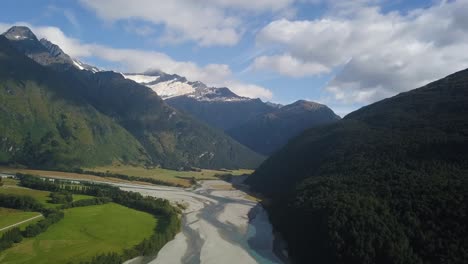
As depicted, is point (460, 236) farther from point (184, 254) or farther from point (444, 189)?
point (184, 254)

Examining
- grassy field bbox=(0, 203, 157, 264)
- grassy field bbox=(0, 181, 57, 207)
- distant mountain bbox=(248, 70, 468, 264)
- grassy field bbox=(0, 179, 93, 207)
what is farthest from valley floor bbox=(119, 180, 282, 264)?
grassy field bbox=(0, 181, 57, 207)

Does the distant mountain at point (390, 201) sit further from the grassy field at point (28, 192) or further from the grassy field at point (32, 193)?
the grassy field at point (28, 192)

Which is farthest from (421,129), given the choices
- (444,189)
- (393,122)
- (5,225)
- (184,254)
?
(5,225)

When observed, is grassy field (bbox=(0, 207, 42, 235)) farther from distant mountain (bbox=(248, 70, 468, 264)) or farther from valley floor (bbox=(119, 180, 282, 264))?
distant mountain (bbox=(248, 70, 468, 264))

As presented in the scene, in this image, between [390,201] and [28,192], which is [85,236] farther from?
[390,201]

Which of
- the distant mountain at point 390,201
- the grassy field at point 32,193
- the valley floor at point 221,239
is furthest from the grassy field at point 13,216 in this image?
the distant mountain at point 390,201

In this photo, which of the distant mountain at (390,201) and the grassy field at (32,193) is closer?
the distant mountain at (390,201)

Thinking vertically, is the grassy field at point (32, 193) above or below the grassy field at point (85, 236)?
above
